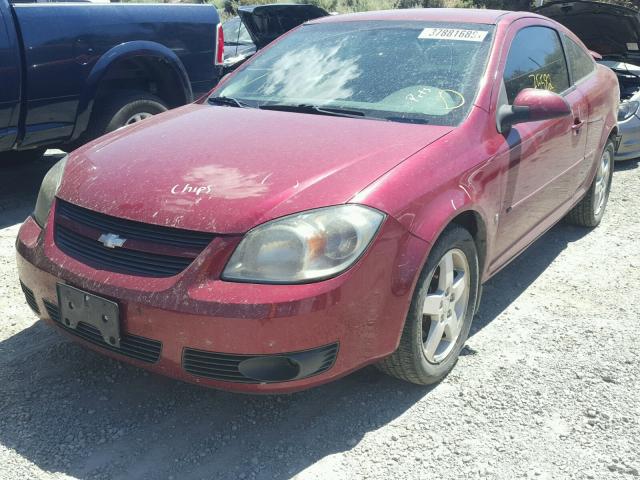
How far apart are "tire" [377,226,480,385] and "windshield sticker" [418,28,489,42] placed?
1172 millimetres

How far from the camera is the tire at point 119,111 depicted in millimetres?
5340

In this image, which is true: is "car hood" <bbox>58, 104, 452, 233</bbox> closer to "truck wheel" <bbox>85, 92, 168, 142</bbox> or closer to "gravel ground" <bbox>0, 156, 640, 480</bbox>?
"gravel ground" <bbox>0, 156, 640, 480</bbox>

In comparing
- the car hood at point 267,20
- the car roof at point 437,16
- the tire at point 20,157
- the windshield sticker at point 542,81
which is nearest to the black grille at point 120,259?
the car roof at point 437,16

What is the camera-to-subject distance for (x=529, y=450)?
261 cm

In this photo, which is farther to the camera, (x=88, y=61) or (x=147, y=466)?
(x=88, y=61)

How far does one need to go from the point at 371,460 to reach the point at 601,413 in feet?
3.37

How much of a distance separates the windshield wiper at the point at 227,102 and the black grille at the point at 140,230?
46.8 inches

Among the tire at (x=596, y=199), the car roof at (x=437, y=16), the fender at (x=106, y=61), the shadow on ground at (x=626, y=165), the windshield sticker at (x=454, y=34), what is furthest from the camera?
the shadow on ground at (x=626, y=165)

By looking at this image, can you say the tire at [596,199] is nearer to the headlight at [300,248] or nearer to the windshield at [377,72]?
the windshield at [377,72]

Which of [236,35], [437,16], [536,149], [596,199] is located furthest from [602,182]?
[236,35]

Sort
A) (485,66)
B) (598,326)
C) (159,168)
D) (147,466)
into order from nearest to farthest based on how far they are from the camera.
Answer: (147,466)
(159,168)
(485,66)
(598,326)

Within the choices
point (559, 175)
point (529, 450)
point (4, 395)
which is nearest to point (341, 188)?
point (529, 450)

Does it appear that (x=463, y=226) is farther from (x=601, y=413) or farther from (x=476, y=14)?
(x=476, y=14)

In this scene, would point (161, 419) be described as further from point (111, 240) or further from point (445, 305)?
point (445, 305)
